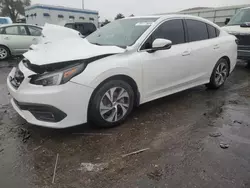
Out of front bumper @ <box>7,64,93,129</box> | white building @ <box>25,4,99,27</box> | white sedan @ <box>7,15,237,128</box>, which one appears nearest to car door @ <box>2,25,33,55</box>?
white building @ <box>25,4,99,27</box>

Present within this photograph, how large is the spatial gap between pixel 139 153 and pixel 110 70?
3.80 feet

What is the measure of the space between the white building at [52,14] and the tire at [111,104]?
556 inches

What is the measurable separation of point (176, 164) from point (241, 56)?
5.99 meters

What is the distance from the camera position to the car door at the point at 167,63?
3.80m

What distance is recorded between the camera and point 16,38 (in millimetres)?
10141

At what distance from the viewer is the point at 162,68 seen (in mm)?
3963

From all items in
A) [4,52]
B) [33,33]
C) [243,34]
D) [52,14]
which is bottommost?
[4,52]

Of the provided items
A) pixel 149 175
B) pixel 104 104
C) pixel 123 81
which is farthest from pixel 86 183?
pixel 123 81

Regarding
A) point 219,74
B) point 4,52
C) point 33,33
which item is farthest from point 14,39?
point 219,74

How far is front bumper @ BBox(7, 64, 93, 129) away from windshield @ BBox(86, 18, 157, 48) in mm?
1144

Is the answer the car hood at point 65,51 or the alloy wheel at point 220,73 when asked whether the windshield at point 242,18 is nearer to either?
the alloy wheel at point 220,73

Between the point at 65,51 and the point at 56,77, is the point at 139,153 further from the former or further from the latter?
the point at 65,51

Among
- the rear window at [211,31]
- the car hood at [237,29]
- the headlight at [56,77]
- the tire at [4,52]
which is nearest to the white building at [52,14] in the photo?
the tire at [4,52]

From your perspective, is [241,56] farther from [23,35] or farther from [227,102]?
[23,35]
